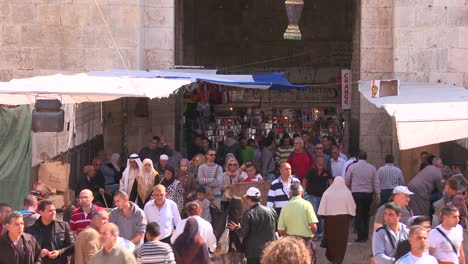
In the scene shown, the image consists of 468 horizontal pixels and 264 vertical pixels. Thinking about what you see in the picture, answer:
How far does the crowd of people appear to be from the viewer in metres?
9.85

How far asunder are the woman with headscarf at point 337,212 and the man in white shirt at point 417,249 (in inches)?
177

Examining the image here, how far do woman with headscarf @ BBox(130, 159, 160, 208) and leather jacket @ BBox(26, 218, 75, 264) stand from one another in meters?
3.48

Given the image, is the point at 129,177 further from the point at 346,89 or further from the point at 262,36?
the point at 262,36

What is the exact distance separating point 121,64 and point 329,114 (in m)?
8.69

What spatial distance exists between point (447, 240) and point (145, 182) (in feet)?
18.1

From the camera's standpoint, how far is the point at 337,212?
13.6m

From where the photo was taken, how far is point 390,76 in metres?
19.0

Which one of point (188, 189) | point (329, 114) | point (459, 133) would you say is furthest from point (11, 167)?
point (329, 114)

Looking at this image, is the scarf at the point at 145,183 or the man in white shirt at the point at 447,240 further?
the scarf at the point at 145,183

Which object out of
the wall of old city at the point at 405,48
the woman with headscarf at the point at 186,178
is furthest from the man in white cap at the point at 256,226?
the wall of old city at the point at 405,48

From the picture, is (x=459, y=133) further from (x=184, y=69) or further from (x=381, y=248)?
(x=184, y=69)

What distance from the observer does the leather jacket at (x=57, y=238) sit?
10.7 m

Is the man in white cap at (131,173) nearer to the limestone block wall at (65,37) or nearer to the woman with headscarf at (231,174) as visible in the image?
the woman with headscarf at (231,174)

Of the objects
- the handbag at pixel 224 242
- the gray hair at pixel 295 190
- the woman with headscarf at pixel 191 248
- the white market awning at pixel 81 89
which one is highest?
the white market awning at pixel 81 89
